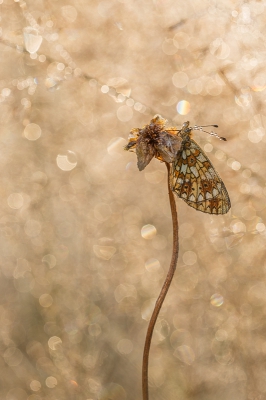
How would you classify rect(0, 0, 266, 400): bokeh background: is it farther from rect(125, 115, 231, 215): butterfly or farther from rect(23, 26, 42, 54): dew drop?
rect(125, 115, 231, 215): butterfly

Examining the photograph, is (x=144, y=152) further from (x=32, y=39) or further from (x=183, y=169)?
(x=32, y=39)

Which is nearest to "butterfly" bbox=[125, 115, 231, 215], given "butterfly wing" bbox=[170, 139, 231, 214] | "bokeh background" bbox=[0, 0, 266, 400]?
"butterfly wing" bbox=[170, 139, 231, 214]

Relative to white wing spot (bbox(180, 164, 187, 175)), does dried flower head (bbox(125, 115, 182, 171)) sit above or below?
above

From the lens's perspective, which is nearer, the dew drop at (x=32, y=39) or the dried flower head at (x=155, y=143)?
the dried flower head at (x=155, y=143)

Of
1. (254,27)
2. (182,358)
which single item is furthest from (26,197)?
(254,27)

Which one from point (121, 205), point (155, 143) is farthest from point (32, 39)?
point (155, 143)

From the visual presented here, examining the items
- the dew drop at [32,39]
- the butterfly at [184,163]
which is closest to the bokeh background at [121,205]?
the dew drop at [32,39]

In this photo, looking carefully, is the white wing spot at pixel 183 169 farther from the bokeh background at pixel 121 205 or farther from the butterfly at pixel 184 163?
the bokeh background at pixel 121 205
